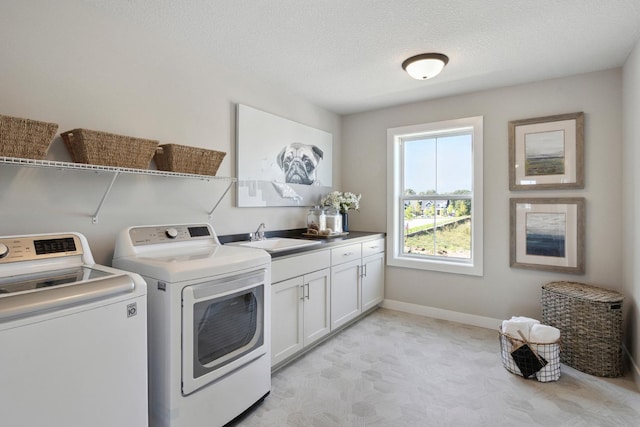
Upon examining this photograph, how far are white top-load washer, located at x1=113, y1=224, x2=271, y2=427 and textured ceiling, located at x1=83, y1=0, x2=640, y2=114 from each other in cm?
132

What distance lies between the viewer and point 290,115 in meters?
3.29

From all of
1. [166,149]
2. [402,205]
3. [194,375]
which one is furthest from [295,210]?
[194,375]

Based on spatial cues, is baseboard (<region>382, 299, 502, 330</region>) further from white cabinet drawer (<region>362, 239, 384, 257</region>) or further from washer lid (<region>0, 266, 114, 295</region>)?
washer lid (<region>0, 266, 114, 295</region>)

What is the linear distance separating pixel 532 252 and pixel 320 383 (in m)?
2.24

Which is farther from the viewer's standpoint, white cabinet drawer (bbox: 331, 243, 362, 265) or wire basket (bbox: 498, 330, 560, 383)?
white cabinet drawer (bbox: 331, 243, 362, 265)

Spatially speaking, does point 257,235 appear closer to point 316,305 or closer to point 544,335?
point 316,305

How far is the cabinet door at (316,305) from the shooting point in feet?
8.38

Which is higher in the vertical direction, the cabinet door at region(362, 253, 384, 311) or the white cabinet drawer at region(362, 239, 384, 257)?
the white cabinet drawer at region(362, 239, 384, 257)

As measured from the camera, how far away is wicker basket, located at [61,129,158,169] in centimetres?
162

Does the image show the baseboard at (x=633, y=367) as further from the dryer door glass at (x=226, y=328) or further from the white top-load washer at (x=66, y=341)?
the white top-load washer at (x=66, y=341)

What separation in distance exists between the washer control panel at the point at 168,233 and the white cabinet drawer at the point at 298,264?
0.53 m

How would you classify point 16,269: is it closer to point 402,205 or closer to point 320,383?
point 320,383

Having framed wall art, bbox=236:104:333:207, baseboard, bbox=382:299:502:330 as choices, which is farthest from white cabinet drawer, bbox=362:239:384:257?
framed wall art, bbox=236:104:333:207

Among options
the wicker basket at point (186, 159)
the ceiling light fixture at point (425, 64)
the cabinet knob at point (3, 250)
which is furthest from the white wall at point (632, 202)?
the cabinet knob at point (3, 250)
